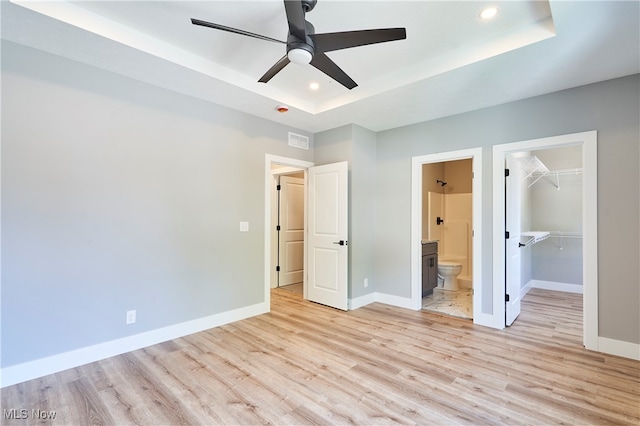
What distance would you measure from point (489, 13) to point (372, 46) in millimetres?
904

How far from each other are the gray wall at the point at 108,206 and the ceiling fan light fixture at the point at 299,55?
1.81 metres

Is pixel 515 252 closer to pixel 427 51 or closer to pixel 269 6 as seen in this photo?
pixel 427 51

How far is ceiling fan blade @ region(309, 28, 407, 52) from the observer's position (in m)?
1.81

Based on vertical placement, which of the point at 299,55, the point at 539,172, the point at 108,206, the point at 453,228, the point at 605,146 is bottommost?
the point at 453,228

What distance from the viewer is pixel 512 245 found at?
11.9 feet

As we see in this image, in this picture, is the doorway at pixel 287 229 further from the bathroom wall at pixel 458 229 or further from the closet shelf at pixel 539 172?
the closet shelf at pixel 539 172

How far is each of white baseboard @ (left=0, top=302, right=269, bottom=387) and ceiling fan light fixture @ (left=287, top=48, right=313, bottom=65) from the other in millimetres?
2887

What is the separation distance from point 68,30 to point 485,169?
13.9 ft

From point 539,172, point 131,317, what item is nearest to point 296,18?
point 131,317

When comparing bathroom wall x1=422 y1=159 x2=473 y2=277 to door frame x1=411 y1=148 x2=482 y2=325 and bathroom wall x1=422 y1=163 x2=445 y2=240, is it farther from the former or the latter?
door frame x1=411 y1=148 x2=482 y2=325

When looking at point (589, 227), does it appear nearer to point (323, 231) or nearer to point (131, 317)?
point (323, 231)

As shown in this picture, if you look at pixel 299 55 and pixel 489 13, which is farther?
pixel 489 13

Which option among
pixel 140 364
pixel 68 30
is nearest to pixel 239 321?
pixel 140 364

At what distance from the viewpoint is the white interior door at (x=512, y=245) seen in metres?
3.51
